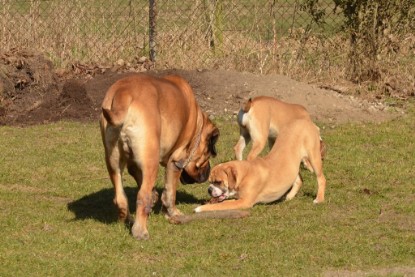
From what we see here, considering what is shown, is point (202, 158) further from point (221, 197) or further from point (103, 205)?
point (103, 205)

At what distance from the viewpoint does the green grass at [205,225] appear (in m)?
7.68

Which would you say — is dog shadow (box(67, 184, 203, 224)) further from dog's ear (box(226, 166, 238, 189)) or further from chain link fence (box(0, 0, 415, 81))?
chain link fence (box(0, 0, 415, 81))

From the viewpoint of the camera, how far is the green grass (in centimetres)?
768

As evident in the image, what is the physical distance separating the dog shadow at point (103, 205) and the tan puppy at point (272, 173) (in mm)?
601

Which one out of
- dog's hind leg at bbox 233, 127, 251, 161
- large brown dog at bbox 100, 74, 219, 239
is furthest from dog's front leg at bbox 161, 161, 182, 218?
dog's hind leg at bbox 233, 127, 251, 161

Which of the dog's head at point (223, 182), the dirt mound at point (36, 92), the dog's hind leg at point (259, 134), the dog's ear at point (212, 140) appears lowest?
the dirt mound at point (36, 92)

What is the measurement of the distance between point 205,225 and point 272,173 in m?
1.36

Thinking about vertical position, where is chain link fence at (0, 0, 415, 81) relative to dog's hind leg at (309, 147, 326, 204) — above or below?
below

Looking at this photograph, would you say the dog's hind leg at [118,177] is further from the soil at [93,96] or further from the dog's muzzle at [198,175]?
the soil at [93,96]

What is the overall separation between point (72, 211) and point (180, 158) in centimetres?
119

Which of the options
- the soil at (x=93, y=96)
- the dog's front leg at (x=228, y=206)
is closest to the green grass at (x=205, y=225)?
the dog's front leg at (x=228, y=206)

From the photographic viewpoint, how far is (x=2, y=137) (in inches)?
520

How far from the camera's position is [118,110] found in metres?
8.12

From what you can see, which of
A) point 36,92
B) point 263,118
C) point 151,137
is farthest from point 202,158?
point 36,92
